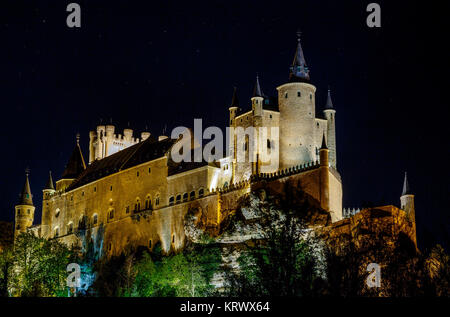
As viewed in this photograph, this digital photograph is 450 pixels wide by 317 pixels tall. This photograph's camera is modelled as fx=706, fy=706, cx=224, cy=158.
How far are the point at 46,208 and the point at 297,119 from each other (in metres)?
41.6

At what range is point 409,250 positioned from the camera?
55.3m

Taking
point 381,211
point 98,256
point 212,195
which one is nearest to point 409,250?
point 381,211

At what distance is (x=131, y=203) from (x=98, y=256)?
824cm

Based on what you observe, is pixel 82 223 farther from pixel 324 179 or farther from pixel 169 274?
pixel 324 179

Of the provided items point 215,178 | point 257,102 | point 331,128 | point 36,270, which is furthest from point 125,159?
point 331,128

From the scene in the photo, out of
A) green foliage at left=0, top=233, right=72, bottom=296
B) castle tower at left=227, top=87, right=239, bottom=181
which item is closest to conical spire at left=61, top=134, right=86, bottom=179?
green foliage at left=0, top=233, right=72, bottom=296

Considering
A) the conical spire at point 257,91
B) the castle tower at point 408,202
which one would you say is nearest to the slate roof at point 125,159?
the conical spire at point 257,91

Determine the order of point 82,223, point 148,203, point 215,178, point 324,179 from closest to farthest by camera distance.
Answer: point 324,179 < point 215,178 < point 148,203 < point 82,223

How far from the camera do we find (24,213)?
3907 inches

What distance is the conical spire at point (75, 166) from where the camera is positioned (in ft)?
319

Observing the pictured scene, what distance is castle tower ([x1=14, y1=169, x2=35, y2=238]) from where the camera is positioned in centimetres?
9844
